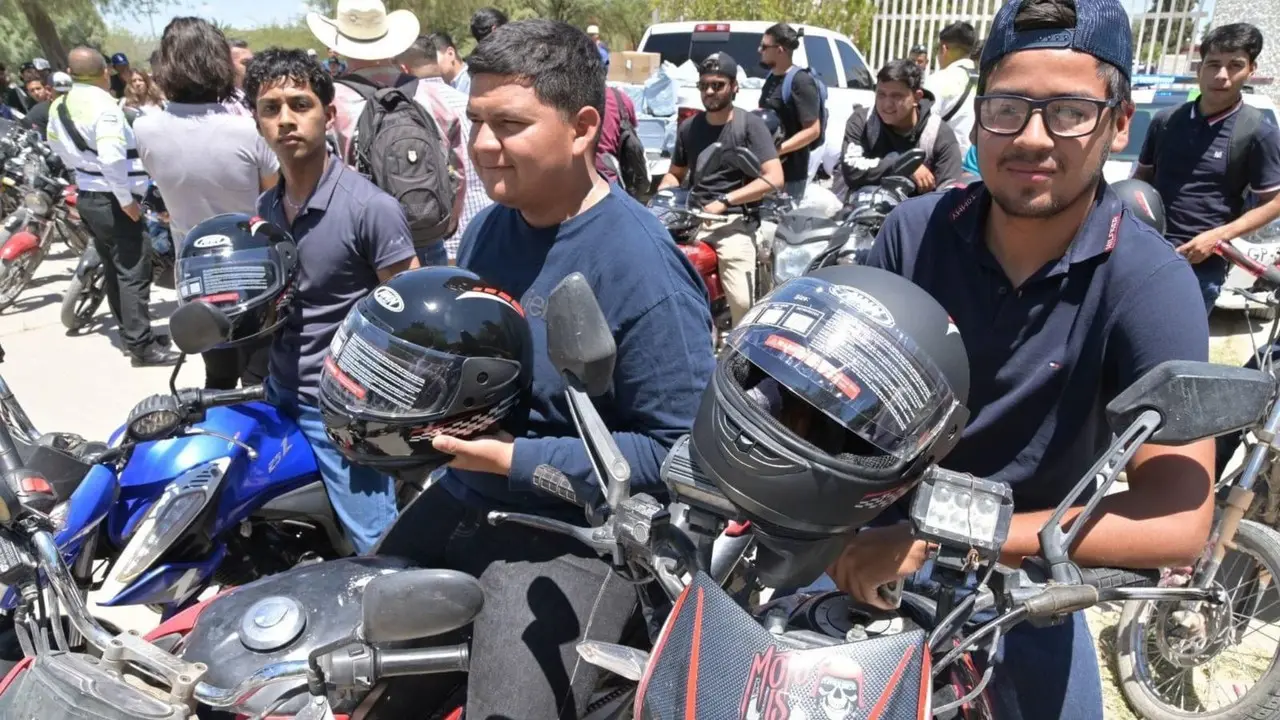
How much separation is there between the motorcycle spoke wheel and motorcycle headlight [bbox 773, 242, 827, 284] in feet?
20.8

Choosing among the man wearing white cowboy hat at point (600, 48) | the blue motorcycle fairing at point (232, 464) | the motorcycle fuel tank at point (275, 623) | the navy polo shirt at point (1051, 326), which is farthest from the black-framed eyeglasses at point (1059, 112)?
the blue motorcycle fairing at point (232, 464)

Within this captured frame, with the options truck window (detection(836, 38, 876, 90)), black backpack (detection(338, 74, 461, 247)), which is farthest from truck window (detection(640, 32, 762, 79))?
black backpack (detection(338, 74, 461, 247))

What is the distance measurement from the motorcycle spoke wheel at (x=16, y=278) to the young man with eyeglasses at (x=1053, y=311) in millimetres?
8029

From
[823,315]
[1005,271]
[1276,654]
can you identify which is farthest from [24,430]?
[1276,654]

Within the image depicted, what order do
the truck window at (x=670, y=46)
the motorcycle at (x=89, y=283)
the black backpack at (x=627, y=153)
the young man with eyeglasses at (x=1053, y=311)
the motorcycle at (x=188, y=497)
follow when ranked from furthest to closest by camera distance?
the truck window at (x=670, y=46) → the motorcycle at (x=89, y=283) → the black backpack at (x=627, y=153) → the motorcycle at (x=188, y=497) → the young man with eyeglasses at (x=1053, y=311)

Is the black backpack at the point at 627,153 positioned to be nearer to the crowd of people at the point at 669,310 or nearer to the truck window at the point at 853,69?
the crowd of people at the point at 669,310

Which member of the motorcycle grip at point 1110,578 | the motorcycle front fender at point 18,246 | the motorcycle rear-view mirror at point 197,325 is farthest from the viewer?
the motorcycle front fender at point 18,246

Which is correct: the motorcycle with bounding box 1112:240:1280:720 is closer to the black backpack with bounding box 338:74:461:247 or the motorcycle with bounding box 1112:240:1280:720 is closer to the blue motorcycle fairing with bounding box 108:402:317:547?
the blue motorcycle fairing with bounding box 108:402:317:547

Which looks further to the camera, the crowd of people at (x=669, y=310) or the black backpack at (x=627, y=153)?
the black backpack at (x=627, y=153)

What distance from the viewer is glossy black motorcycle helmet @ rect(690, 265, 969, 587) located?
1.10 meters

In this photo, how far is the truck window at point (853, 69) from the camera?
10438 millimetres

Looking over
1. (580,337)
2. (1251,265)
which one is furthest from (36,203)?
(1251,265)

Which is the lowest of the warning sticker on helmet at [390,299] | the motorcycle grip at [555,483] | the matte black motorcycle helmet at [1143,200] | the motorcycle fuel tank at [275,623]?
the motorcycle fuel tank at [275,623]

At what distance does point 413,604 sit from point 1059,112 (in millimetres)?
1324
